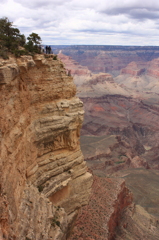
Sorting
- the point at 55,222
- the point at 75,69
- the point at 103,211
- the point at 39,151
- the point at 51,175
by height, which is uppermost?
the point at 39,151

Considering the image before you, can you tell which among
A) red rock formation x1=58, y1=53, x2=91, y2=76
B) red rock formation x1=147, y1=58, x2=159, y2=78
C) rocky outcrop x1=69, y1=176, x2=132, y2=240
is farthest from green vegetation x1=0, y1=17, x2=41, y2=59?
red rock formation x1=147, y1=58, x2=159, y2=78

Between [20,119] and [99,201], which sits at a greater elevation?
[20,119]

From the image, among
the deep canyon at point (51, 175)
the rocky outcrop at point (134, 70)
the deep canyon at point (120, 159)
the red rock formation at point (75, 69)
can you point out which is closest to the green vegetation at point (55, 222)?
the deep canyon at point (51, 175)

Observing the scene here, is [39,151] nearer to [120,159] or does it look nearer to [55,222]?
[55,222]

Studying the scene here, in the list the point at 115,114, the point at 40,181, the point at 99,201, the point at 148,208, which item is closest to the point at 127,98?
the point at 115,114

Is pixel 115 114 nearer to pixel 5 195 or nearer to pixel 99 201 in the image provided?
pixel 99 201

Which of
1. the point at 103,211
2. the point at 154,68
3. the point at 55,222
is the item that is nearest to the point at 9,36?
the point at 55,222

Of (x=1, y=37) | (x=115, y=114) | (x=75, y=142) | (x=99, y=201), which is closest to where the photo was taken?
(x=1, y=37)
